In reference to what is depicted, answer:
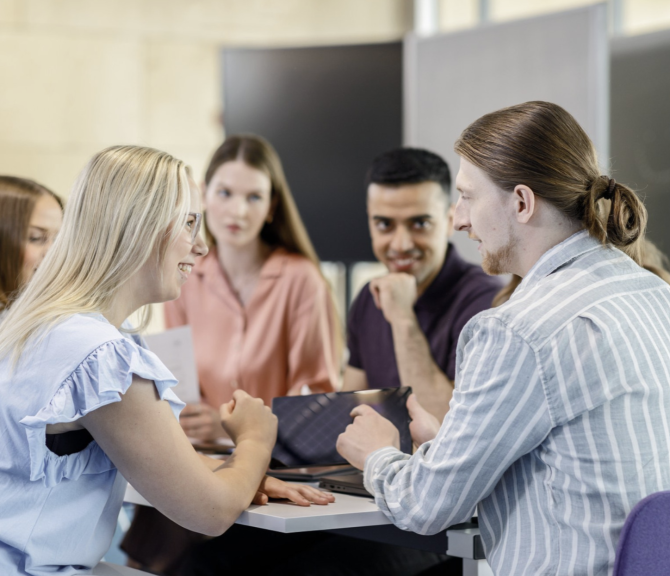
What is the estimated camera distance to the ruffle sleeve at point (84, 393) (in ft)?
4.58

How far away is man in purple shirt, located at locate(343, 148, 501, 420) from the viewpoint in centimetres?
243

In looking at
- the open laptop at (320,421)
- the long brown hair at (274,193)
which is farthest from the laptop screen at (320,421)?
the long brown hair at (274,193)

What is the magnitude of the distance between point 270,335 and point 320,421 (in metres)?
1.17

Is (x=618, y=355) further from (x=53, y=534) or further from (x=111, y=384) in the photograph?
(x=53, y=534)

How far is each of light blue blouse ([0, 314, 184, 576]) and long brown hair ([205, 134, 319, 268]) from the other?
4.96 feet

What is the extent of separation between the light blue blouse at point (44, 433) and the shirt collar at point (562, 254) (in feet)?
2.21

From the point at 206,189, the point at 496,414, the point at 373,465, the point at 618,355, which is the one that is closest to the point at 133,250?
the point at 373,465

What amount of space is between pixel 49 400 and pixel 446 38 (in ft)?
7.82

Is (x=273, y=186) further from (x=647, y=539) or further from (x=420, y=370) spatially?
(x=647, y=539)

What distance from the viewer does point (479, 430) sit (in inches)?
52.8

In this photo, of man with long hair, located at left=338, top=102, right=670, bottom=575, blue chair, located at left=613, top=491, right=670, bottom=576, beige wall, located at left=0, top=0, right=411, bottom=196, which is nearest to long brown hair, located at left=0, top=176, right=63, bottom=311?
man with long hair, located at left=338, top=102, right=670, bottom=575

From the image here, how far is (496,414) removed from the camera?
1.33 metres

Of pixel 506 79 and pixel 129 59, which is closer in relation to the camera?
pixel 506 79

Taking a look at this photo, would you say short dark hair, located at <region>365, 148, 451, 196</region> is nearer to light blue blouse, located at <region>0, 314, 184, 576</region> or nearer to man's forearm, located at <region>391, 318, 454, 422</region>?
man's forearm, located at <region>391, 318, 454, 422</region>
